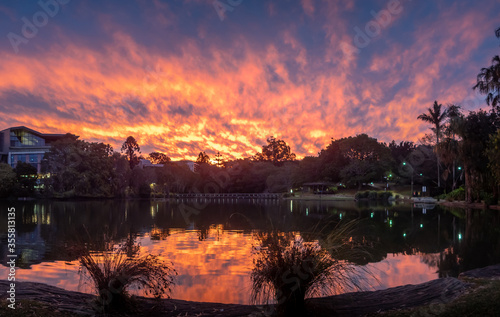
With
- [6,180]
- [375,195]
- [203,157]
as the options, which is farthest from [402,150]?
[6,180]

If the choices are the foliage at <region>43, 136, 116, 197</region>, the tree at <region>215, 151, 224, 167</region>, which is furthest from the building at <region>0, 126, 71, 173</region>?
the tree at <region>215, 151, 224, 167</region>

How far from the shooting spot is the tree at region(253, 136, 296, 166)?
132 m

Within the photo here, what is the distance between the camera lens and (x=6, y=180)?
58094 millimetres

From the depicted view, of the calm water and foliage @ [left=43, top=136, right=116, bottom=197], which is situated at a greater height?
foliage @ [left=43, top=136, right=116, bottom=197]

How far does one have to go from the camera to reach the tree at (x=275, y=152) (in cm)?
13175

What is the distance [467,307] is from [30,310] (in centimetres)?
653

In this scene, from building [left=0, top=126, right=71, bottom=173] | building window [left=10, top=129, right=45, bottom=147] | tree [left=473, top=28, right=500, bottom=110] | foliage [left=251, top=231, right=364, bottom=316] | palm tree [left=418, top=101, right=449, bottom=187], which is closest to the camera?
foliage [left=251, top=231, right=364, bottom=316]

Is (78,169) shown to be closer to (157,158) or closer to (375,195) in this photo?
(375,195)

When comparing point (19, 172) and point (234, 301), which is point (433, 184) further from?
point (19, 172)

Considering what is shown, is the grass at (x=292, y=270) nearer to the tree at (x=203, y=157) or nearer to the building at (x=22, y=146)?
the building at (x=22, y=146)

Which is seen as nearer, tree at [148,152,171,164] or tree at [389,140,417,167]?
tree at [389,140,417,167]

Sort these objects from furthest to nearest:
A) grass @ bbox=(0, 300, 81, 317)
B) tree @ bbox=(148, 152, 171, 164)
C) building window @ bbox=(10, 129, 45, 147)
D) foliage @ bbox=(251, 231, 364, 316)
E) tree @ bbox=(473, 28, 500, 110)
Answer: tree @ bbox=(148, 152, 171, 164)
building window @ bbox=(10, 129, 45, 147)
tree @ bbox=(473, 28, 500, 110)
foliage @ bbox=(251, 231, 364, 316)
grass @ bbox=(0, 300, 81, 317)

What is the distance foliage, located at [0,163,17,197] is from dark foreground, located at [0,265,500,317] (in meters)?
61.8

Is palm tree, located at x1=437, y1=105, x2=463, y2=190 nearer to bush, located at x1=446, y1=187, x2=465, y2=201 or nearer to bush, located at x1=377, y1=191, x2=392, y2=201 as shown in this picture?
bush, located at x1=446, y1=187, x2=465, y2=201
